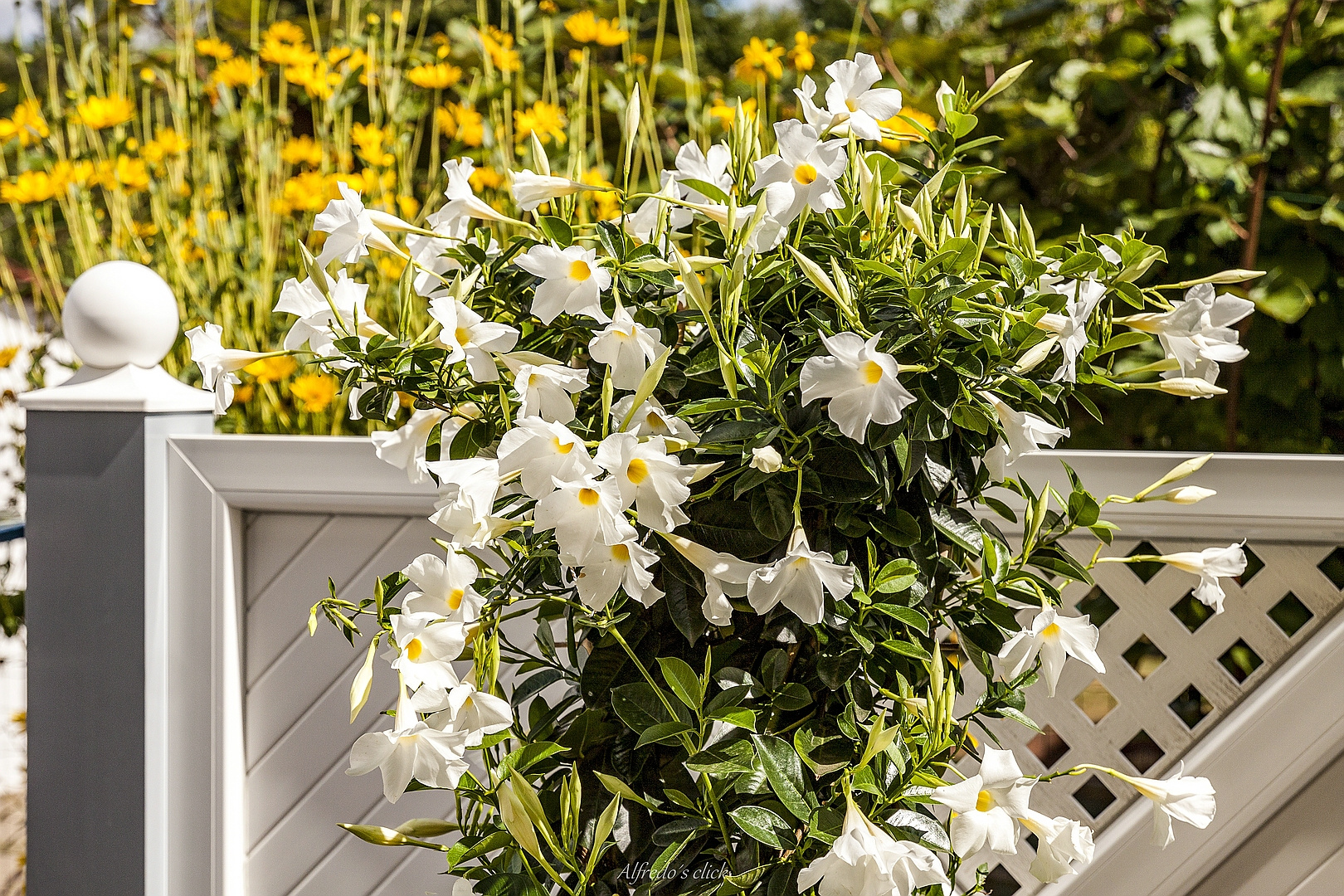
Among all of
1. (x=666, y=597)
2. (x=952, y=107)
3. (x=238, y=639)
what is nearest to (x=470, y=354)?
(x=666, y=597)

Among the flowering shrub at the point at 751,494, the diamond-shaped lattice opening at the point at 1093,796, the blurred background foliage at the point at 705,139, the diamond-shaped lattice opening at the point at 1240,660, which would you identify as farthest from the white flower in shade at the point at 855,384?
the diamond-shaped lattice opening at the point at 1240,660

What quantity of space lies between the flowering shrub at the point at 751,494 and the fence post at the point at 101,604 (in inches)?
17.1

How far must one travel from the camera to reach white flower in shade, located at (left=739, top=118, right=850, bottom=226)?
614 mm

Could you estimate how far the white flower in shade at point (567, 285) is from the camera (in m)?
0.62

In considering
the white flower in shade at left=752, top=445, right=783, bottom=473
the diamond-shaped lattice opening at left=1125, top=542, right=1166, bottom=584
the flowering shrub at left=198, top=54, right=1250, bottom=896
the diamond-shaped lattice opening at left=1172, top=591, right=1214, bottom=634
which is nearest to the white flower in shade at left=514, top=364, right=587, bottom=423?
the flowering shrub at left=198, top=54, right=1250, bottom=896

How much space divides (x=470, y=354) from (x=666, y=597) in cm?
22

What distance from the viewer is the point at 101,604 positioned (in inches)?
45.1

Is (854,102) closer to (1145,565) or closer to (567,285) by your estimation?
(567,285)

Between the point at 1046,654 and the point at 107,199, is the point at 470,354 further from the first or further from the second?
the point at 107,199

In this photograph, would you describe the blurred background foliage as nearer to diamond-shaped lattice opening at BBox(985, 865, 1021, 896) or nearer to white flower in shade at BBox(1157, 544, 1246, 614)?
diamond-shaped lattice opening at BBox(985, 865, 1021, 896)

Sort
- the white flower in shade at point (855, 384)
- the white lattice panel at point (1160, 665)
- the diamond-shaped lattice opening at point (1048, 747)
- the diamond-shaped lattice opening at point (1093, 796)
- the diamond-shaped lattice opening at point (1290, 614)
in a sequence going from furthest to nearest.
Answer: the diamond-shaped lattice opening at point (1290, 614)
the diamond-shaped lattice opening at point (1093, 796)
the diamond-shaped lattice opening at point (1048, 747)
the white lattice panel at point (1160, 665)
the white flower in shade at point (855, 384)

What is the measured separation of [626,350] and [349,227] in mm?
279

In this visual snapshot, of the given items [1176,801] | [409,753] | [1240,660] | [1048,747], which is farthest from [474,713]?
[1240,660]

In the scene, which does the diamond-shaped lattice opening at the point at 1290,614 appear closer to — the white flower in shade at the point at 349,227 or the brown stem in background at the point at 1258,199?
the brown stem in background at the point at 1258,199
